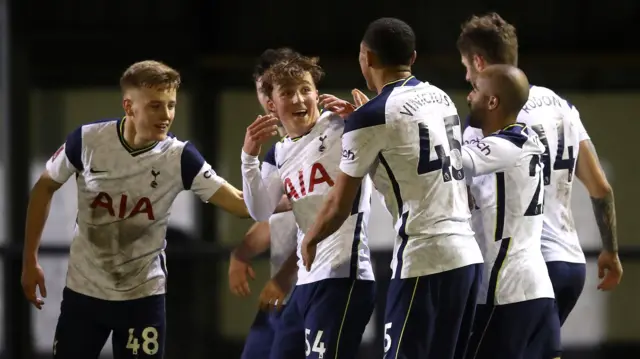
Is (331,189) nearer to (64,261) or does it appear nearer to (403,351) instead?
(403,351)

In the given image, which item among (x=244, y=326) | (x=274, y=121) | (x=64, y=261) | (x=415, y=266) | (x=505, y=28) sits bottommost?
(x=244, y=326)

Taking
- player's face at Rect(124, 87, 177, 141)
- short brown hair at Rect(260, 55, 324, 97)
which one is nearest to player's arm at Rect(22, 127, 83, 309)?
player's face at Rect(124, 87, 177, 141)

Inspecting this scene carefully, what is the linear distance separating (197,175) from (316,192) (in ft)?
1.88

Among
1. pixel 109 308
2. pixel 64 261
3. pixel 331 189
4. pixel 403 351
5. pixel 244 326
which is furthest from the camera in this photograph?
pixel 244 326

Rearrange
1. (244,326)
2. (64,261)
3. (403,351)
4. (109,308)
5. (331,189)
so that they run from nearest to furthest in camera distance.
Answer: (403,351) < (331,189) < (109,308) < (64,261) < (244,326)

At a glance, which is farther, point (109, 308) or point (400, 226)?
point (109, 308)

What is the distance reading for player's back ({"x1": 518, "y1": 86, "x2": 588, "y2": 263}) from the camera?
187 inches

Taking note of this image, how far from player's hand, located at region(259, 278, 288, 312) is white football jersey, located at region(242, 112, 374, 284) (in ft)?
0.90

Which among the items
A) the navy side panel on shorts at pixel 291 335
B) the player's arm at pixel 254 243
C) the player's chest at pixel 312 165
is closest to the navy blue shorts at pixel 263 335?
the navy side panel on shorts at pixel 291 335

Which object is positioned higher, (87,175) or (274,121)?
(274,121)

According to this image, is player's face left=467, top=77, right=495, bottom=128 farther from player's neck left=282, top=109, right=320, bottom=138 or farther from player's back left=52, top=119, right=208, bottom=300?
player's back left=52, top=119, right=208, bottom=300

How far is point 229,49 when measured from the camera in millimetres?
8430

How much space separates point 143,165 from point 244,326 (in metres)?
3.46

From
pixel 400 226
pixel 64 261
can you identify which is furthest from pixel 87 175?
pixel 64 261
